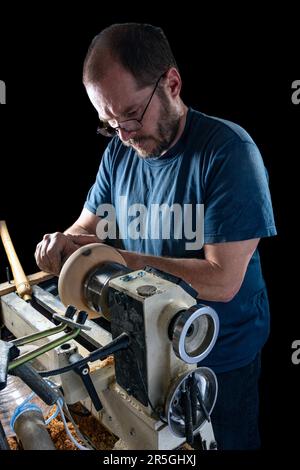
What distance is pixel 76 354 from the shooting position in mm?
1229

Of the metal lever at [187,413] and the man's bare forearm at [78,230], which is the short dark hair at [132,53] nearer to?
the man's bare forearm at [78,230]

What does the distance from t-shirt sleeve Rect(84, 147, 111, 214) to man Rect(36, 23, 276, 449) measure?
0.49ft

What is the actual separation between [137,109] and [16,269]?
0.99 metres

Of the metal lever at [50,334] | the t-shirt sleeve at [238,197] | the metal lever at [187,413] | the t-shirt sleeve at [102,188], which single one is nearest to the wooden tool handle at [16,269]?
the t-shirt sleeve at [102,188]

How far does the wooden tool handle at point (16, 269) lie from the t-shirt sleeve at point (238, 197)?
89 cm

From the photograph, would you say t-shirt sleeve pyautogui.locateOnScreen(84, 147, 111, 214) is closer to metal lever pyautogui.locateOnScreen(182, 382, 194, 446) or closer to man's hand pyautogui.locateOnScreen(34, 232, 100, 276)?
man's hand pyautogui.locateOnScreen(34, 232, 100, 276)

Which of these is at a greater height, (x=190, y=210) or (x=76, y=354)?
(x=190, y=210)

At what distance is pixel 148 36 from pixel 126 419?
1492 millimetres

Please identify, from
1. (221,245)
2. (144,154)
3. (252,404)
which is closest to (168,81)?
(144,154)

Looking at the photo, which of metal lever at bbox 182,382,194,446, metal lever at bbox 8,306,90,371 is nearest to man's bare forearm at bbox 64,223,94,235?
metal lever at bbox 8,306,90,371

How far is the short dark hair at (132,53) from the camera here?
1649 millimetres

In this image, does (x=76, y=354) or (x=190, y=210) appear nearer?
(x=76, y=354)

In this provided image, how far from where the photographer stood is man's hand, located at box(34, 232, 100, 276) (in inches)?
59.2

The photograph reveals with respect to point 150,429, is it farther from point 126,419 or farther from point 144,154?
point 144,154
